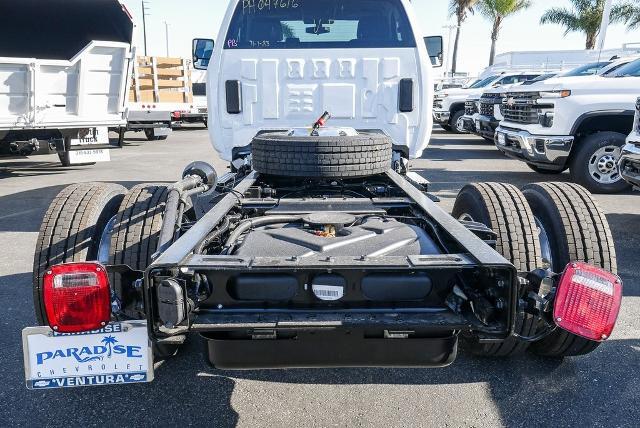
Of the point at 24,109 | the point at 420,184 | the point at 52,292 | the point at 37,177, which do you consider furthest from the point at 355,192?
the point at 37,177

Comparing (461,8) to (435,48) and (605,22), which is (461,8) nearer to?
(605,22)

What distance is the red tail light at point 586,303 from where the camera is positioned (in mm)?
1873

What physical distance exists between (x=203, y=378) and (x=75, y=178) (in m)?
7.45

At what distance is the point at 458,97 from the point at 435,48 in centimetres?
1187

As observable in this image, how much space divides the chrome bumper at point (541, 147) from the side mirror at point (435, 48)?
365 centimetres

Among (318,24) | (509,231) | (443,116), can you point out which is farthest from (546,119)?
(443,116)

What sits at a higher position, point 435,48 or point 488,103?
point 435,48

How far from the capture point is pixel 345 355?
2016mm

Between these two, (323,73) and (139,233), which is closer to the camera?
(139,233)

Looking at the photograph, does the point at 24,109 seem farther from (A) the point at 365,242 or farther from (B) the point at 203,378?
(A) the point at 365,242

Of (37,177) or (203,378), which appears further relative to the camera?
→ (37,177)

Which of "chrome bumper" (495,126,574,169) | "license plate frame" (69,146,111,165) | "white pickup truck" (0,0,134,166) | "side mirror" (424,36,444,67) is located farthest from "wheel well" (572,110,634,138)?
"license plate frame" (69,146,111,165)

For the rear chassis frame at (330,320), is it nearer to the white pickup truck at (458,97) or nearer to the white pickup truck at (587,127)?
the white pickup truck at (587,127)

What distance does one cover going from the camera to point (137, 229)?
8.88ft
